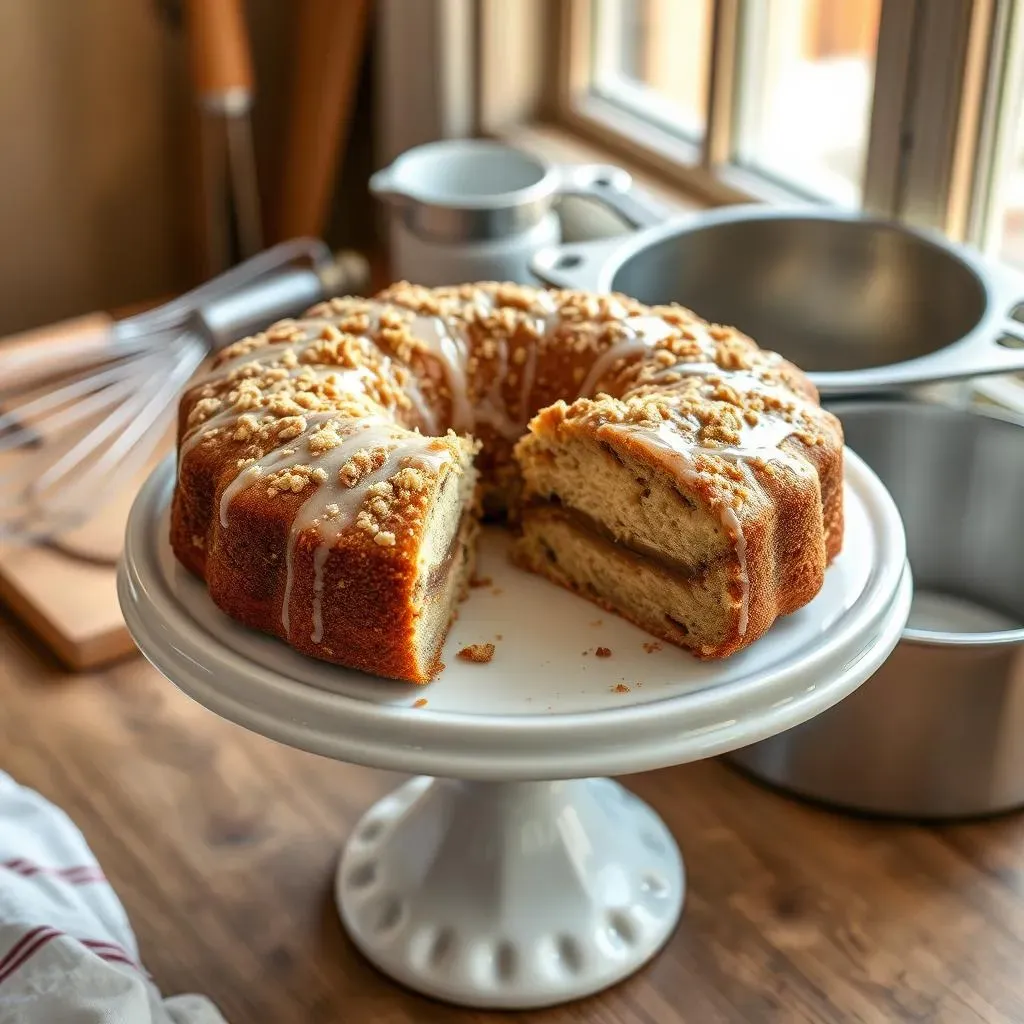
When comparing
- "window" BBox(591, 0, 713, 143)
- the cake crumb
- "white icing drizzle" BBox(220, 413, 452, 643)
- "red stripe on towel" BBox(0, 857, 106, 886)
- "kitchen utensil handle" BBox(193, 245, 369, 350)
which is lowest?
"red stripe on towel" BBox(0, 857, 106, 886)

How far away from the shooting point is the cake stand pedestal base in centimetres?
89

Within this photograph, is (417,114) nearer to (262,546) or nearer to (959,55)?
(959,55)

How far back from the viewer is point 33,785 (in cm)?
105

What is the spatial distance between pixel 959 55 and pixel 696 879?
26.3 inches

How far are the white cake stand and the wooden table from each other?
25 millimetres

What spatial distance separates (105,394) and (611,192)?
519 millimetres

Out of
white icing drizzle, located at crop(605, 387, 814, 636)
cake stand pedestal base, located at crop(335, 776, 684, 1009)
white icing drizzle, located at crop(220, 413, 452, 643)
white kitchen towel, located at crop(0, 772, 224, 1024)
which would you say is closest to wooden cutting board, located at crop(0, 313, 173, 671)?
white kitchen towel, located at crop(0, 772, 224, 1024)

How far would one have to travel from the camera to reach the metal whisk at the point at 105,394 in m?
1.29

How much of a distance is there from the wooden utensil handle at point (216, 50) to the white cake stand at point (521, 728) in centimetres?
71

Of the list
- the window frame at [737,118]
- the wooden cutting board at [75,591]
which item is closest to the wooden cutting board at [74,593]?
the wooden cutting board at [75,591]

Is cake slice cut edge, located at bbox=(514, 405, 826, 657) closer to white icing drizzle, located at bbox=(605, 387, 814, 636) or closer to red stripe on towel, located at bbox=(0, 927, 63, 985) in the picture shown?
white icing drizzle, located at bbox=(605, 387, 814, 636)

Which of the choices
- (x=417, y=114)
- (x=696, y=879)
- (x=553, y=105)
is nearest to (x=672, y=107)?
(x=553, y=105)

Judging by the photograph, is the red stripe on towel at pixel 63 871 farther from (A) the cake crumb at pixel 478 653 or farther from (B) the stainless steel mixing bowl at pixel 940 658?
(B) the stainless steel mixing bowl at pixel 940 658

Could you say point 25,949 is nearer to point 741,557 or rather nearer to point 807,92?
point 741,557
